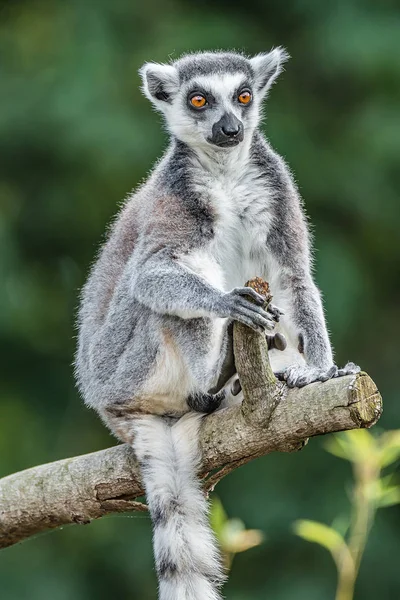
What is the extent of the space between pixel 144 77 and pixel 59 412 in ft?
18.7

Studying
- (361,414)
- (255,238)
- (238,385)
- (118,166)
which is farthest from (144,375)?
(118,166)

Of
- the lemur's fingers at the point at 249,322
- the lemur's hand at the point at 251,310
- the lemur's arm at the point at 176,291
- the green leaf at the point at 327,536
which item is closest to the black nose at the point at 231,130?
the lemur's arm at the point at 176,291

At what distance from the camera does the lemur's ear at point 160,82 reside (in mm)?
6000

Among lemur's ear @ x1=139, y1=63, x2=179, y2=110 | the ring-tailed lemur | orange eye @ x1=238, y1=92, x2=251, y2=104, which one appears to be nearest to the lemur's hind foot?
the ring-tailed lemur

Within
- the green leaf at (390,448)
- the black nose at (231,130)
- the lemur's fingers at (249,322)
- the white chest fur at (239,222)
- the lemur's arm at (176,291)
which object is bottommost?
the green leaf at (390,448)

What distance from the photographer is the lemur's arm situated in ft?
16.1

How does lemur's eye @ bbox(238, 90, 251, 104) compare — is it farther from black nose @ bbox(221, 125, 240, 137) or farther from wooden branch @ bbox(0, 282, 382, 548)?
wooden branch @ bbox(0, 282, 382, 548)

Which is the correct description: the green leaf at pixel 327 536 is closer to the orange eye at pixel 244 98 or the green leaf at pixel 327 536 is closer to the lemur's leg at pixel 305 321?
the lemur's leg at pixel 305 321

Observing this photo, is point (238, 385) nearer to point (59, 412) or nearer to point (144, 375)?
point (144, 375)

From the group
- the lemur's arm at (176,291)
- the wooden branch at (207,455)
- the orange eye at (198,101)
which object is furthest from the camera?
the orange eye at (198,101)

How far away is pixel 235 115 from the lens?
5602 mm

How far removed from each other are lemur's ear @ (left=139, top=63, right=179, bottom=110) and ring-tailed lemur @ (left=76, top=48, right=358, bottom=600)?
94mm

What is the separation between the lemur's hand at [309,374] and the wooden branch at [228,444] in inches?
2.5

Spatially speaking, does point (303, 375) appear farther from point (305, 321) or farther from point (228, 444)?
point (305, 321)
